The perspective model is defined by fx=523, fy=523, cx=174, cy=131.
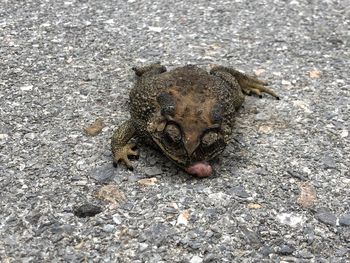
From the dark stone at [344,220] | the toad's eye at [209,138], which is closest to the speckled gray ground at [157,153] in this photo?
the dark stone at [344,220]

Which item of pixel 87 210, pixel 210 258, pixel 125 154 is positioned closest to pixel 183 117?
pixel 125 154

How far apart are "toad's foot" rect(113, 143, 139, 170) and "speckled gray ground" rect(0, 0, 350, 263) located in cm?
6

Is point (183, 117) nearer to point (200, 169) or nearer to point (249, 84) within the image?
point (200, 169)

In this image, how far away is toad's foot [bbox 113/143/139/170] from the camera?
380 cm

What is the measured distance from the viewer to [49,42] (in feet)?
17.8

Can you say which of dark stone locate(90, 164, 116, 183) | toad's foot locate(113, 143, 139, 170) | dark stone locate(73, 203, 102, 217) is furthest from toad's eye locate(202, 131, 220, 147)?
dark stone locate(73, 203, 102, 217)

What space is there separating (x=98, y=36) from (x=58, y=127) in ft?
5.51

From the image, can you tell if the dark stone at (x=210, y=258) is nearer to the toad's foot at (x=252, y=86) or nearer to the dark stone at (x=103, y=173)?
the dark stone at (x=103, y=173)

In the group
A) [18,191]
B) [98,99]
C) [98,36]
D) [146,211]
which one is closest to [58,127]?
[98,99]

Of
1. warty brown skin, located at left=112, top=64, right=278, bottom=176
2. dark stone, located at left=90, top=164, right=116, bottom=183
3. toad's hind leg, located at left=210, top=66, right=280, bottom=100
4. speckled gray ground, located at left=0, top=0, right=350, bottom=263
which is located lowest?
dark stone, located at left=90, top=164, right=116, bottom=183

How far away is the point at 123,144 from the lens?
155 inches

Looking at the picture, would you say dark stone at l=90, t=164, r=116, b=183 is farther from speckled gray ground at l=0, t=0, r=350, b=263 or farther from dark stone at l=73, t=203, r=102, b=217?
dark stone at l=73, t=203, r=102, b=217

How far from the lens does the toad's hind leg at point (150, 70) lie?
4.55 metres

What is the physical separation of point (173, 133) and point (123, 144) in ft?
1.67
